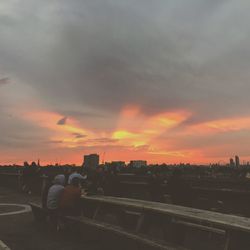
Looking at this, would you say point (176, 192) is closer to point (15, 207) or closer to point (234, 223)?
point (234, 223)

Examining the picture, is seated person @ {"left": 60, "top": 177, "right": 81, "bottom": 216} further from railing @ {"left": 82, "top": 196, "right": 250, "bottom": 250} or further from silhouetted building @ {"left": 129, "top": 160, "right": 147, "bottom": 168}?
silhouetted building @ {"left": 129, "top": 160, "right": 147, "bottom": 168}

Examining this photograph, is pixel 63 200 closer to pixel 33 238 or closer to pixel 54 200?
pixel 54 200

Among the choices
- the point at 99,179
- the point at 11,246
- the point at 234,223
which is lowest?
the point at 11,246

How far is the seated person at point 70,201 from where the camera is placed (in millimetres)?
11570

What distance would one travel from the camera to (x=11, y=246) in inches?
395

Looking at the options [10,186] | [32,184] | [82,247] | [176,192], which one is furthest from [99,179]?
[10,186]

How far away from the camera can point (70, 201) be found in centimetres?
1164

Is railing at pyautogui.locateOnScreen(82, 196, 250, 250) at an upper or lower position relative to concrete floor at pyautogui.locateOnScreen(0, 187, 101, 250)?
upper

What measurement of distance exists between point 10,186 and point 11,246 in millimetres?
22602

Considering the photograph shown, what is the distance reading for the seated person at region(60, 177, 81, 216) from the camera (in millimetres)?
11570

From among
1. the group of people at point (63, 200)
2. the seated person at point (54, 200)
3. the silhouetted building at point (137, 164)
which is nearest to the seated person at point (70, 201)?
the group of people at point (63, 200)

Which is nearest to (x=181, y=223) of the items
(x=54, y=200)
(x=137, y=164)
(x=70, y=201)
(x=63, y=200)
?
(x=70, y=201)

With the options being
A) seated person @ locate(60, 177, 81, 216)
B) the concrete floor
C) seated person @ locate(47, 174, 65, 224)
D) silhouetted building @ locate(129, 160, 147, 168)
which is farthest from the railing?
silhouetted building @ locate(129, 160, 147, 168)

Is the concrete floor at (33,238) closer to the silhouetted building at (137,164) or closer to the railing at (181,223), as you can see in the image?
the railing at (181,223)
